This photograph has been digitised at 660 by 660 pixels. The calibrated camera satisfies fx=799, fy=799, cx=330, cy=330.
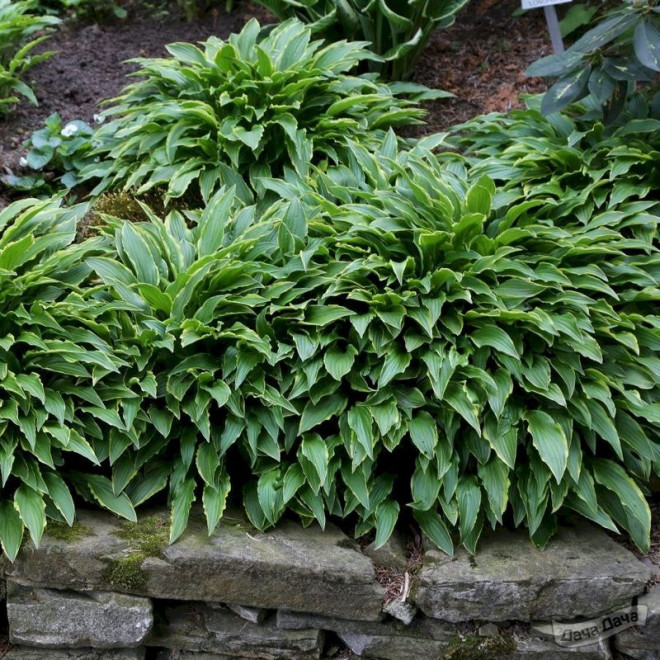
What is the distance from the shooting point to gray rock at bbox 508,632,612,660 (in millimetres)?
3434

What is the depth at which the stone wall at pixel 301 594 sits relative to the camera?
3.32 m

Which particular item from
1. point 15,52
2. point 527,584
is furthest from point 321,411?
point 15,52

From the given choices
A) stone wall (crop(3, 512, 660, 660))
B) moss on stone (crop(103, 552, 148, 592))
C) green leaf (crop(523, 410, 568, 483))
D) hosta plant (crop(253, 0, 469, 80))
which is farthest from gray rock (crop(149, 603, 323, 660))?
hosta plant (crop(253, 0, 469, 80))

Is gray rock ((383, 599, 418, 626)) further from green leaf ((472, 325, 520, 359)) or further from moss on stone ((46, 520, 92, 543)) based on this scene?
moss on stone ((46, 520, 92, 543))

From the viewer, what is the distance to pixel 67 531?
11.0ft

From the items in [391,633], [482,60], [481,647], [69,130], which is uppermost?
[69,130]

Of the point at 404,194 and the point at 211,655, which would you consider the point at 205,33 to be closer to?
the point at 404,194

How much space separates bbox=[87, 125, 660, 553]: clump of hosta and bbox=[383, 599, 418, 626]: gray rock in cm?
29

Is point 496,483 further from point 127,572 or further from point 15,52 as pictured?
point 15,52

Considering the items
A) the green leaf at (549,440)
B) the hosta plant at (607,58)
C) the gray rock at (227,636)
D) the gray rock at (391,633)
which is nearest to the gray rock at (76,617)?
the gray rock at (227,636)

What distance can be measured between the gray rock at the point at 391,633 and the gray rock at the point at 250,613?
0.08 m

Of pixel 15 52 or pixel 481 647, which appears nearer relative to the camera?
pixel 481 647

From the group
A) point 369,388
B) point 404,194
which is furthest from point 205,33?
point 369,388

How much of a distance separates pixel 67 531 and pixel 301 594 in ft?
3.34
